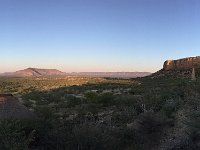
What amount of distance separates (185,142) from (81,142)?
4250mm

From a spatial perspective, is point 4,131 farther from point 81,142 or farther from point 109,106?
point 109,106

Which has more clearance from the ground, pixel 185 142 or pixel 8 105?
pixel 8 105

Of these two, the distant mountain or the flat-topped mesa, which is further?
the flat-topped mesa

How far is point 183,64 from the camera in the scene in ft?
365

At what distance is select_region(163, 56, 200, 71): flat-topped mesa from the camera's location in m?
106

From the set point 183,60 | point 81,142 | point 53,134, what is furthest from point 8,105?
point 183,60

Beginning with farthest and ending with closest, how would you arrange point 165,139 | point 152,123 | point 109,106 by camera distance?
point 109,106
point 152,123
point 165,139

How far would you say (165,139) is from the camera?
17.1 m

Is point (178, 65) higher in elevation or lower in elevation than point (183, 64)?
lower

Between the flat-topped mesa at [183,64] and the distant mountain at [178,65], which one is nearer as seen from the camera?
the distant mountain at [178,65]

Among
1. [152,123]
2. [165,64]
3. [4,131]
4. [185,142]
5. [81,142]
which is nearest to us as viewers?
[4,131]

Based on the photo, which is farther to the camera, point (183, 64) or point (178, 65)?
point (178, 65)

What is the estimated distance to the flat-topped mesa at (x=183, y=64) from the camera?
347 feet

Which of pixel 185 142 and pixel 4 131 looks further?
pixel 185 142
